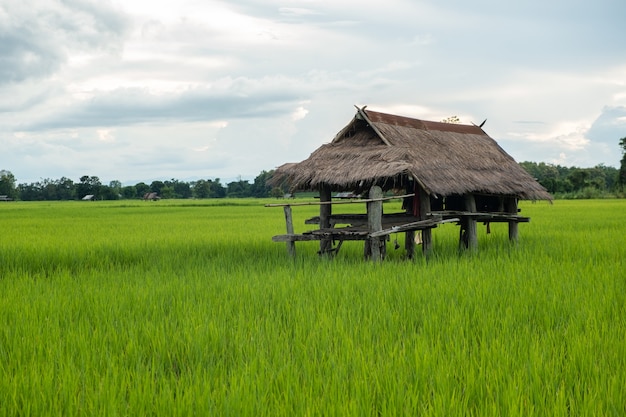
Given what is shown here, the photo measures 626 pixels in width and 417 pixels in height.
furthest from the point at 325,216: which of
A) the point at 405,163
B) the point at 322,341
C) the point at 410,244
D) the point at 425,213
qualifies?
the point at 322,341

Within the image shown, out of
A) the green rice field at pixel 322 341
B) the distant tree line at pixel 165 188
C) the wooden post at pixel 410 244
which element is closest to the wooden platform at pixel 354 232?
the wooden post at pixel 410 244

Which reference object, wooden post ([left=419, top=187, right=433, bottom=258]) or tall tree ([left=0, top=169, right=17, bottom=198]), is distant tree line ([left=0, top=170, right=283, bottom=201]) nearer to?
tall tree ([left=0, top=169, right=17, bottom=198])

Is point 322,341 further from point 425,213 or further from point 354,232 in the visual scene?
point 425,213

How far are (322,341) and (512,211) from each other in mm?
9845

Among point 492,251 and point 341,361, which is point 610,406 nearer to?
point 341,361

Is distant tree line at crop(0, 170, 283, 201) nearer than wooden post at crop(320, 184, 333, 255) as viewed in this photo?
No

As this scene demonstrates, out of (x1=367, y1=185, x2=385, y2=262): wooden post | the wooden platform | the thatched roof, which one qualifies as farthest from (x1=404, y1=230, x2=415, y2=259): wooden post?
(x1=367, y1=185, x2=385, y2=262): wooden post

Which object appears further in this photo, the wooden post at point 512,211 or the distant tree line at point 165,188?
the distant tree line at point 165,188

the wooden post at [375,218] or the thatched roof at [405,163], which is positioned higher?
the thatched roof at [405,163]

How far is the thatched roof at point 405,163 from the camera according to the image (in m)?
9.82

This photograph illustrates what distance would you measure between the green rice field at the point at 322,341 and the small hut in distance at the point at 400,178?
139 centimetres

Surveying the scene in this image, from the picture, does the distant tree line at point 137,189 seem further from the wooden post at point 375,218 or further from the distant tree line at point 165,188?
the wooden post at point 375,218

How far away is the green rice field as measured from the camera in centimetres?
342

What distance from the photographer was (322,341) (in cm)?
454
